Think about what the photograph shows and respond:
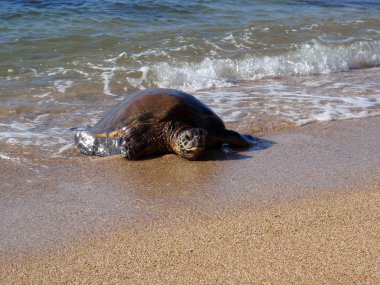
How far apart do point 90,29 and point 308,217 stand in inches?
338

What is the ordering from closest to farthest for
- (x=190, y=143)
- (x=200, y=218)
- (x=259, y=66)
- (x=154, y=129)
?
(x=200, y=218)
(x=190, y=143)
(x=154, y=129)
(x=259, y=66)

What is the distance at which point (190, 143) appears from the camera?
16.8 feet

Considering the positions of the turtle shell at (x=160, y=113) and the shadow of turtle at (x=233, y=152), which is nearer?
the shadow of turtle at (x=233, y=152)

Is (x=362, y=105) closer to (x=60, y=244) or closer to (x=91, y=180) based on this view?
(x=91, y=180)

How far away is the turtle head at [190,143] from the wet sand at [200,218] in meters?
0.11

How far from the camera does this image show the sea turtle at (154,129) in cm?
534

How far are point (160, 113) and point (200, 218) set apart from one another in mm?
1771

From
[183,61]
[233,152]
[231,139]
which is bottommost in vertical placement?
[233,152]

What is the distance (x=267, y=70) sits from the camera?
941 centimetres

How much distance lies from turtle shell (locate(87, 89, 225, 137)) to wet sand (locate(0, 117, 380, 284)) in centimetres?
35

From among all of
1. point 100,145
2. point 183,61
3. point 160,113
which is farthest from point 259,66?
point 100,145

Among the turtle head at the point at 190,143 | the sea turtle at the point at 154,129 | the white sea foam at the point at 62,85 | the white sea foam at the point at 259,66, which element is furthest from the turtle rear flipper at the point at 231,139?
the white sea foam at the point at 62,85

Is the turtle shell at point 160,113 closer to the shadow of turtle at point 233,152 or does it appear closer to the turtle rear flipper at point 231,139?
the turtle rear flipper at point 231,139

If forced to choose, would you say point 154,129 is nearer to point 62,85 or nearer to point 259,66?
point 62,85
